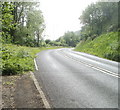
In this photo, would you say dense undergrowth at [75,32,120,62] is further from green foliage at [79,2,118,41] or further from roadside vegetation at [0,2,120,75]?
green foliage at [79,2,118,41]

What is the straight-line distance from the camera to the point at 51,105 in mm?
4629

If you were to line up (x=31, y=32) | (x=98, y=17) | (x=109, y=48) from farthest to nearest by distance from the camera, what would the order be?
(x=98, y=17) → (x=31, y=32) → (x=109, y=48)

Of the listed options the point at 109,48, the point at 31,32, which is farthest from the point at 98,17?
the point at 31,32

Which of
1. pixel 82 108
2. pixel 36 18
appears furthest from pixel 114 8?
pixel 82 108

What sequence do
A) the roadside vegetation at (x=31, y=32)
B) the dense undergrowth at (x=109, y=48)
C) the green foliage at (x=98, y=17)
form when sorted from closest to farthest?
the roadside vegetation at (x=31, y=32) < the dense undergrowth at (x=109, y=48) < the green foliage at (x=98, y=17)

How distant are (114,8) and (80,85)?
35184 mm

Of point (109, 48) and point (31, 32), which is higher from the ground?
point (31, 32)

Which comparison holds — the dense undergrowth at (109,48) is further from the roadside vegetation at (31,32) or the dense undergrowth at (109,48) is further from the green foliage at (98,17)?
the green foliage at (98,17)

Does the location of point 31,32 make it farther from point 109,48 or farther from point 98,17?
point 98,17

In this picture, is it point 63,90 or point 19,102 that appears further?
point 63,90

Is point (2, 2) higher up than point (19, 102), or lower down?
higher up

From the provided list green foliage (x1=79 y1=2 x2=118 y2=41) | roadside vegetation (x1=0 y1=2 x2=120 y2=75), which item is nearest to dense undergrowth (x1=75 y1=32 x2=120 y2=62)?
roadside vegetation (x1=0 y1=2 x2=120 y2=75)

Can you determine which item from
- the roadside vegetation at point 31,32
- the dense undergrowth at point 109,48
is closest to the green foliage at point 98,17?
the roadside vegetation at point 31,32

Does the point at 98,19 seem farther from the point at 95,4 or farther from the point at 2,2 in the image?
the point at 2,2
